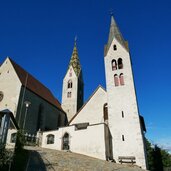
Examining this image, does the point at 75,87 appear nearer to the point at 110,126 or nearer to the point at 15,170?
the point at 110,126

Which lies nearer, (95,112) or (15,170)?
(15,170)

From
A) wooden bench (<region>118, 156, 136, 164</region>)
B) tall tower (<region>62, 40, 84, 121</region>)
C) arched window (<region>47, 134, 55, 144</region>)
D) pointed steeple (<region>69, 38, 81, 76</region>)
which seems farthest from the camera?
pointed steeple (<region>69, 38, 81, 76</region>)

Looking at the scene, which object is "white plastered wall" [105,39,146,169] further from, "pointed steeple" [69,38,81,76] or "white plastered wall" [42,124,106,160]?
"pointed steeple" [69,38,81,76]

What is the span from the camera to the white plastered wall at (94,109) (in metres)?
23.9

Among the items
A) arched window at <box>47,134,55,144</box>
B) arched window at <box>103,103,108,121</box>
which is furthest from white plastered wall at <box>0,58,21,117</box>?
arched window at <box>103,103,108,121</box>

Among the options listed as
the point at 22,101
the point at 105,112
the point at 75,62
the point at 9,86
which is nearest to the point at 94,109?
the point at 105,112

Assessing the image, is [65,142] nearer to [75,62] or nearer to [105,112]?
[105,112]

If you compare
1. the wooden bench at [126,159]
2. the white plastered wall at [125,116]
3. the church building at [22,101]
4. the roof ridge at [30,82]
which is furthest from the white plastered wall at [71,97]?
the wooden bench at [126,159]

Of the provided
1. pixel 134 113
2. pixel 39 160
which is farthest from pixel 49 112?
pixel 39 160

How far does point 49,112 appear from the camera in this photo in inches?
1193

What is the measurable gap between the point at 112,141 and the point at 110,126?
5.66 feet

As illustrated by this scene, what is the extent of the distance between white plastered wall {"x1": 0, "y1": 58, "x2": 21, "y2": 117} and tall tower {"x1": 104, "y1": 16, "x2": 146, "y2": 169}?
1199 cm

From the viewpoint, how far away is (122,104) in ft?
71.5

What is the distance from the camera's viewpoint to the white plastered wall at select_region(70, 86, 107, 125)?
78.3 ft
